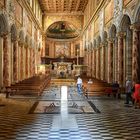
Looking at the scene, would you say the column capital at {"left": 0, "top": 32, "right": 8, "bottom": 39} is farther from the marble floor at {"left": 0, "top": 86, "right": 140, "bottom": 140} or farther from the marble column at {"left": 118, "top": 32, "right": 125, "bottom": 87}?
the marble floor at {"left": 0, "top": 86, "right": 140, "bottom": 140}

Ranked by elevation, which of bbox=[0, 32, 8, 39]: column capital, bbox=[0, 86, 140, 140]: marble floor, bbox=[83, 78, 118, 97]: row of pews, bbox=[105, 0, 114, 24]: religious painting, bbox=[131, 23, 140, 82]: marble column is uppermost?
bbox=[105, 0, 114, 24]: religious painting

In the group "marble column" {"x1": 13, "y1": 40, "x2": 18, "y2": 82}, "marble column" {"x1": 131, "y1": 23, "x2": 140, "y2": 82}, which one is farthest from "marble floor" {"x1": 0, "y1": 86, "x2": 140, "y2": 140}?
"marble column" {"x1": 13, "y1": 40, "x2": 18, "y2": 82}

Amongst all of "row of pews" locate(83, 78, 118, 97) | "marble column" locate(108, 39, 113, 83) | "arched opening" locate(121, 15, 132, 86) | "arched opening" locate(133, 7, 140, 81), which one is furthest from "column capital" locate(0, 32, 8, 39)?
"arched opening" locate(133, 7, 140, 81)

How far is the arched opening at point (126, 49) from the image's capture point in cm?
2423

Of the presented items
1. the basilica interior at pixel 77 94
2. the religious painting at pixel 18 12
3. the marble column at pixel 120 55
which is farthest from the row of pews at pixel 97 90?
the religious painting at pixel 18 12

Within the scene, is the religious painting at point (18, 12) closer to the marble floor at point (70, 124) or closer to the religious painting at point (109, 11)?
the religious painting at point (109, 11)

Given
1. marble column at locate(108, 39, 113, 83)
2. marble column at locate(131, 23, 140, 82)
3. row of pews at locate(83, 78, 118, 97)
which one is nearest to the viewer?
marble column at locate(131, 23, 140, 82)

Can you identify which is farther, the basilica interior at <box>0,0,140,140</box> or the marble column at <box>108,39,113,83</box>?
the marble column at <box>108,39,113,83</box>

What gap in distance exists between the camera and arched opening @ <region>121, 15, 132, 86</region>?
2423 cm

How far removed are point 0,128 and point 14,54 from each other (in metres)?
19.7

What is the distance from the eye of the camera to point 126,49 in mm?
24828

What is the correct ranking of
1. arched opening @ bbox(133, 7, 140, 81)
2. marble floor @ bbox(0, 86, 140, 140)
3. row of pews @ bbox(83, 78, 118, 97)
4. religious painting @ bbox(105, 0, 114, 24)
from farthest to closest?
religious painting @ bbox(105, 0, 114, 24) → row of pews @ bbox(83, 78, 118, 97) → arched opening @ bbox(133, 7, 140, 81) → marble floor @ bbox(0, 86, 140, 140)

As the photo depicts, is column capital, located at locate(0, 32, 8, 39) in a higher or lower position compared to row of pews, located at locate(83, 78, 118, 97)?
higher

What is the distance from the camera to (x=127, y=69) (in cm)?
2438
